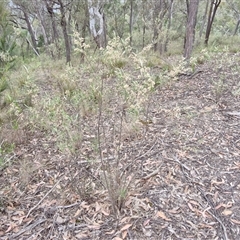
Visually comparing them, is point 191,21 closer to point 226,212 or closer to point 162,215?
point 226,212

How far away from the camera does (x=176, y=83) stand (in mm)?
4469

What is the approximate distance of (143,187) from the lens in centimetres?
211

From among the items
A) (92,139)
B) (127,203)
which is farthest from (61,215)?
(92,139)

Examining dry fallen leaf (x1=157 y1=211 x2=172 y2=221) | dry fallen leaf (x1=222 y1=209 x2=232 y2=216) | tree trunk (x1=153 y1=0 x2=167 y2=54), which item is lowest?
dry fallen leaf (x1=222 y1=209 x2=232 y2=216)

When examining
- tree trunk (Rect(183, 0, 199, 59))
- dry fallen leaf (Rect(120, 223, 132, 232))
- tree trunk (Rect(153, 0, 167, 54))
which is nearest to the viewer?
dry fallen leaf (Rect(120, 223, 132, 232))

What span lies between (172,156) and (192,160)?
0.63 feet

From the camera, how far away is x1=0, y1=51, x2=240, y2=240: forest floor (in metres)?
1.80

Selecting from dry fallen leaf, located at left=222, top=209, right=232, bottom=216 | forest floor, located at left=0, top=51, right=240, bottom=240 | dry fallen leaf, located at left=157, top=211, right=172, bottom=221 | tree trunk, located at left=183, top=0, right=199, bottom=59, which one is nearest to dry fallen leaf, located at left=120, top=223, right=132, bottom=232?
forest floor, located at left=0, top=51, right=240, bottom=240

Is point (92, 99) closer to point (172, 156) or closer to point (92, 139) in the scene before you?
point (92, 139)

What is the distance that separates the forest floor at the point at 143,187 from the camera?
1.80 metres

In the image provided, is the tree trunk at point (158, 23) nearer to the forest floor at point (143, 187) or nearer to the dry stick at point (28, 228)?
the forest floor at point (143, 187)

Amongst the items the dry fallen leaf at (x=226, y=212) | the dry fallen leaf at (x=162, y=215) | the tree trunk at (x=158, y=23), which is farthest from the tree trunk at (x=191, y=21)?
the dry fallen leaf at (x=162, y=215)

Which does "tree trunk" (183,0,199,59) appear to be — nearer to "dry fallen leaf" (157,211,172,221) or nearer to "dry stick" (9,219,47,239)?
"dry fallen leaf" (157,211,172,221)

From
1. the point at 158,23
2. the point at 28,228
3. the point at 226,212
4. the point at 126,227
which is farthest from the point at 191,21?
the point at 28,228
